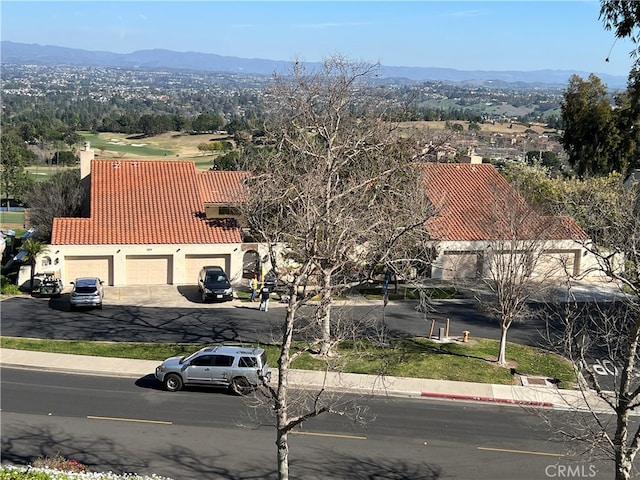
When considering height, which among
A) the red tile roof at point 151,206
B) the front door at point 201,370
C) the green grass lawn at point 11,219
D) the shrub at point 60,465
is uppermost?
the red tile roof at point 151,206

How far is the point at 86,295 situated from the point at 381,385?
1459cm

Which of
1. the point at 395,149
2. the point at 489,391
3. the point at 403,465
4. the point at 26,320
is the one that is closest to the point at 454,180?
the point at 395,149

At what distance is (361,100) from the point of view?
104ft

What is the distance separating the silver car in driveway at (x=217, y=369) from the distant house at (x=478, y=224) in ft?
32.9

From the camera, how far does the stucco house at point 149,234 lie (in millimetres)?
35031

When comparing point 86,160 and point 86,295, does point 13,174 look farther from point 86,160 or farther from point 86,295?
point 86,295

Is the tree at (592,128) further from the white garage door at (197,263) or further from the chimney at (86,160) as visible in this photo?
the chimney at (86,160)

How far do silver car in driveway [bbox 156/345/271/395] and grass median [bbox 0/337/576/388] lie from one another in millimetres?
2700

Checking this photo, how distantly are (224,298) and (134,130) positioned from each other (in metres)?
129

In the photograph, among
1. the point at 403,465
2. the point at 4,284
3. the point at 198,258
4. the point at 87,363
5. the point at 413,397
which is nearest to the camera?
the point at 403,465

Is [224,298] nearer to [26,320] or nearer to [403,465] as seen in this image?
[26,320]

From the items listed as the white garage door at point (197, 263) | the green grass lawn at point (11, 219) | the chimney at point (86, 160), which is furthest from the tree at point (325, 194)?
the green grass lawn at point (11, 219)

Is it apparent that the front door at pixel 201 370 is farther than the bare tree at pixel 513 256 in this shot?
No

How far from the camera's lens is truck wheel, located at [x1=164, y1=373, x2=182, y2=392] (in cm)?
2198
